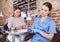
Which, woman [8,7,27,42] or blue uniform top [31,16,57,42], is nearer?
blue uniform top [31,16,57,42]

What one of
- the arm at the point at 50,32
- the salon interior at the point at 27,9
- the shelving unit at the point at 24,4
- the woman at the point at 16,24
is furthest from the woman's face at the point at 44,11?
the shelving unit at the point at 24,4

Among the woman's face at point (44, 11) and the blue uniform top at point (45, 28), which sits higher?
the woman's face at point (44, 11)

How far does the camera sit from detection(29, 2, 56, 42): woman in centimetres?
220

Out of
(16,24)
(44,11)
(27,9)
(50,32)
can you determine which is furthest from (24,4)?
(50,32)

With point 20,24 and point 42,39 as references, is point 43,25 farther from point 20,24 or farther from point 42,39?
point 20,24

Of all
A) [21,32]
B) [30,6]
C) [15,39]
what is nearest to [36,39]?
[21,32]

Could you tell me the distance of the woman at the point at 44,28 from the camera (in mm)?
2201

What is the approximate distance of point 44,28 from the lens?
7.35 feet

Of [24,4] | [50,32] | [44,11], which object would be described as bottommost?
[50,32]

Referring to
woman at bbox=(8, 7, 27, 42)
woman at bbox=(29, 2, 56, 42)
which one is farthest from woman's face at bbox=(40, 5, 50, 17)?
woman at bbox=(8, 7, 27, 42)

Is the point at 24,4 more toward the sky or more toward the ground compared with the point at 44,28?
more toward the sky

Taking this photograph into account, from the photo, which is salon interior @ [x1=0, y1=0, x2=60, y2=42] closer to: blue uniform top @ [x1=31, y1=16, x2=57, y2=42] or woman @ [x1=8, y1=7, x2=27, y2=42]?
woman @ [x1=8, y1=7, x2=27, y2=42]

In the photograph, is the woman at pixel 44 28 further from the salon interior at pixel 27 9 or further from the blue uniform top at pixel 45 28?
the salon interior at pixel 27 9

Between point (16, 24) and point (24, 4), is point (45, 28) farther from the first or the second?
point (24, 4)
